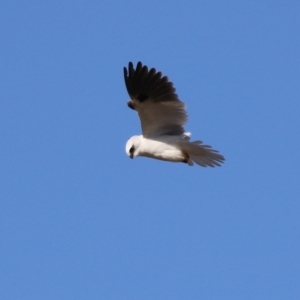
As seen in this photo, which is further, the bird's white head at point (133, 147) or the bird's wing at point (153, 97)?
the bird's white head at point (133, 147)

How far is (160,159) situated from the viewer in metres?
20.6

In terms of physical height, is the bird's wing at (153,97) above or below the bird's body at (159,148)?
above

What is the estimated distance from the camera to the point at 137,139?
20.6m

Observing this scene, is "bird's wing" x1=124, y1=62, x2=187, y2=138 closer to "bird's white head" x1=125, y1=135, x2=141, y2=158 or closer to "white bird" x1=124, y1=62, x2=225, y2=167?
"white bird" x1=124, y1=62, x2=225, y2=167

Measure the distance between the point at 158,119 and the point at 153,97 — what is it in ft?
1.00

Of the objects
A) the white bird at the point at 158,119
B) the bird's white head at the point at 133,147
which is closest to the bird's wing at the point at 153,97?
the white bird at the point at 158,119

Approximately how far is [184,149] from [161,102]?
2.09 ft

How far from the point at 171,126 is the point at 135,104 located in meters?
0.52

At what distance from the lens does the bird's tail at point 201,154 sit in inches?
808

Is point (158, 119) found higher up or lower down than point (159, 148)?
higher up

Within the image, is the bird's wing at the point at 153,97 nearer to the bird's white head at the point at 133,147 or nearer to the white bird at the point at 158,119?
the white bird at the point at 158,119

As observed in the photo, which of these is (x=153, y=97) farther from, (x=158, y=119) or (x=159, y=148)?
(x=159, y=148)

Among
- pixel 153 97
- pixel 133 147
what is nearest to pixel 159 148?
pixel 133 147

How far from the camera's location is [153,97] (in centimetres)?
2041
